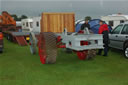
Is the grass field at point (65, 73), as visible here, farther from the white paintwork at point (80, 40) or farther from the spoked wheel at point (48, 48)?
the white paintwork at point (80, 40)

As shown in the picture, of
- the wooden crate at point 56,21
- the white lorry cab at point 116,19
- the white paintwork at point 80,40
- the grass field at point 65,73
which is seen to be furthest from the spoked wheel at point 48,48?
the white lorry cab at point 116,19

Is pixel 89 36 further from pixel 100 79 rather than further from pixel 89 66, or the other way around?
pixel 100 79

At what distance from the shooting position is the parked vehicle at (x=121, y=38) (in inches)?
335

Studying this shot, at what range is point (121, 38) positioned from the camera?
8.88 m

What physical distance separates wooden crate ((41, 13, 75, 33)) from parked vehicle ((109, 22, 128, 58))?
2.27 metres

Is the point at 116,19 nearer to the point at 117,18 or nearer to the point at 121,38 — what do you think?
the point at 117,18

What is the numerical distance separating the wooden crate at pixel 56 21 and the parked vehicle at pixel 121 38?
2273 millimetres

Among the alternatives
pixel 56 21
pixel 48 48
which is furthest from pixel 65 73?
pixel 56 21

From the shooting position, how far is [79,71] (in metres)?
6.26

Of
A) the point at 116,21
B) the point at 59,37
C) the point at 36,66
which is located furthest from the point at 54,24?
the point at 116,21

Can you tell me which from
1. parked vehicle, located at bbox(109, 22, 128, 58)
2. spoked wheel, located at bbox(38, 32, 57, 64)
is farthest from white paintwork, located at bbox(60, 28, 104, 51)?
parked vehicle, located at bbox(109, 22, 128, 58)

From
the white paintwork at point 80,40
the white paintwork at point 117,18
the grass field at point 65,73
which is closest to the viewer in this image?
the grass field at point 65,73

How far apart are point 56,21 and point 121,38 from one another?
333cm

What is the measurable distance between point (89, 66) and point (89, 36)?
1.15m
